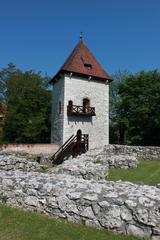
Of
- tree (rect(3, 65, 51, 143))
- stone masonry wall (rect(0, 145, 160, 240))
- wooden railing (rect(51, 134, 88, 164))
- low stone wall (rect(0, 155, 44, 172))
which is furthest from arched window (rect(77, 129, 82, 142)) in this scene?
stone masonry wall (rect(0, 145, 160, 240))

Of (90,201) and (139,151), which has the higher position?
(139,151)

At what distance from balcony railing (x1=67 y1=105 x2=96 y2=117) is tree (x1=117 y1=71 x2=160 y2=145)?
701 cm

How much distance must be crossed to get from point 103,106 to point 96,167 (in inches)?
591

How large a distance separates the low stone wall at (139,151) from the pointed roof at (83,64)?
25.3 feet

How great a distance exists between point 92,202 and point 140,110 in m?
25.7

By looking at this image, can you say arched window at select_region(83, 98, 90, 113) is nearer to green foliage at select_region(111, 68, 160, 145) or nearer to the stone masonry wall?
green foliage at select_region(111, 68, 160, 145)


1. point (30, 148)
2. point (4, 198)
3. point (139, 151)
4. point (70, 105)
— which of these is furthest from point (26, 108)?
point (4, 198)

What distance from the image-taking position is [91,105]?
26.8m

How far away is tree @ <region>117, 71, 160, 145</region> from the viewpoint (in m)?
30.5

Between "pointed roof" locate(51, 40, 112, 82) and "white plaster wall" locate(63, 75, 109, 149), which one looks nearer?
"white plaster wall" locate(63, 75, 109, 149)

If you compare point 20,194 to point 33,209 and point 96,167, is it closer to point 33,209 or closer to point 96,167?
point 33,209

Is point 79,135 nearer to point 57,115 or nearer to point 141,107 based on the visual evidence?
point 57,115

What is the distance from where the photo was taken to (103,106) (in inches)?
1081

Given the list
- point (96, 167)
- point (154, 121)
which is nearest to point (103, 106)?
point (154, 121)
